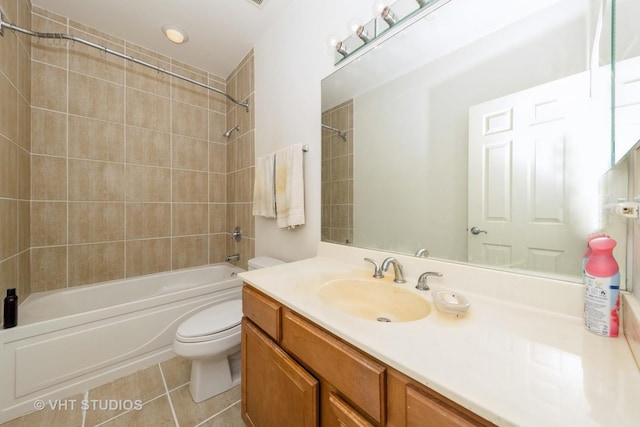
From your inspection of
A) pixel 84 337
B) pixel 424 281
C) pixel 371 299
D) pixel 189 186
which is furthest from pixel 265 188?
pixel 84 337

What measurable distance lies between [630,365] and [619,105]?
523mm

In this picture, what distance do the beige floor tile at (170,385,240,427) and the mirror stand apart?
1145 millimetres

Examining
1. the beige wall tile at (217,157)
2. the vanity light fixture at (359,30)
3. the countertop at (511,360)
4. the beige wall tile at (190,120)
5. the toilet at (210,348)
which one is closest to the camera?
the countertop at (511,360)

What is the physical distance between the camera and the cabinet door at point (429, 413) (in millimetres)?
367

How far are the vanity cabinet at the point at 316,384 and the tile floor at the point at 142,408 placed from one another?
1.11 ft

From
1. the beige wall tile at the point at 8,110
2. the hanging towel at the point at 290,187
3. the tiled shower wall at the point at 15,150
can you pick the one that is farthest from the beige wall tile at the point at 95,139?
the hanging towel at the point at 290,187

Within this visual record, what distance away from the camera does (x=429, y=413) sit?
0.40 m

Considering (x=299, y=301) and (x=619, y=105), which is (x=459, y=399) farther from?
(x=619, y=105)

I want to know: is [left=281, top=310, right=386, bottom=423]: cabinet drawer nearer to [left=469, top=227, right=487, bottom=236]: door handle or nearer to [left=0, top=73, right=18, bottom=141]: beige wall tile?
[left=469, top=227, right=487, bottom=236]: door handle

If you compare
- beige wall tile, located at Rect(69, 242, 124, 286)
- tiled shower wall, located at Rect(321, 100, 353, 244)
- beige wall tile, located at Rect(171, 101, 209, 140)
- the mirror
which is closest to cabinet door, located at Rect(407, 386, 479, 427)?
the mirror

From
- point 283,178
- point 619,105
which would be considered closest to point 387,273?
point 619,105

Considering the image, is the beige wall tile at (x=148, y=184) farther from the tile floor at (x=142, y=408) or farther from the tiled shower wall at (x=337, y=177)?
the tiled shower wall at (x=337, y=177)

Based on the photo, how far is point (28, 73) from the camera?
61.9 inches

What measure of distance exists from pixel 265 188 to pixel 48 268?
1.72 metres
